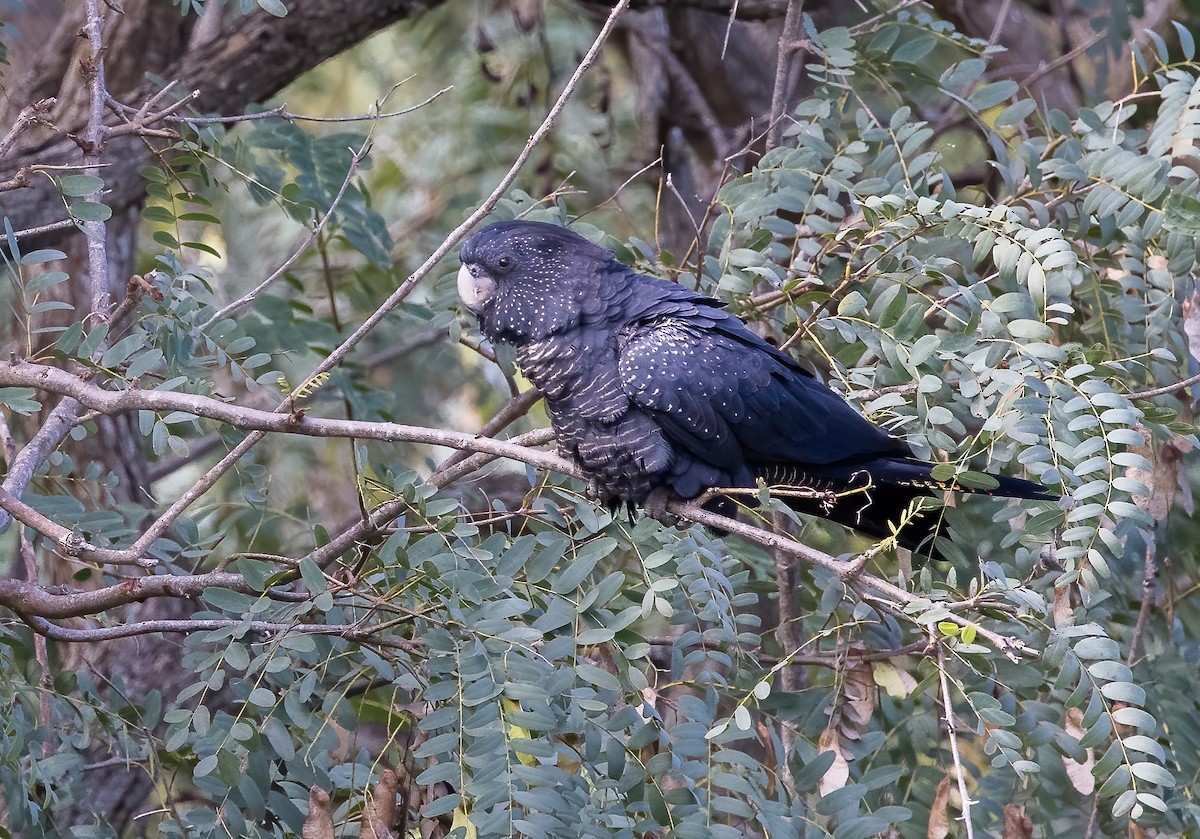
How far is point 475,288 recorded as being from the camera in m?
3.36

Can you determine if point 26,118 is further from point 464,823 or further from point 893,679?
point 893,679

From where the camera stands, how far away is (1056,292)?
294 cm

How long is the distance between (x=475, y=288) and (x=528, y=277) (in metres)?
0.16

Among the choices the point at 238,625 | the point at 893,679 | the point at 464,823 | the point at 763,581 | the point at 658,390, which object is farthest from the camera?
the point at 763,581

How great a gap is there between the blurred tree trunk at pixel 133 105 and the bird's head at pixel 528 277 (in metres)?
1.58

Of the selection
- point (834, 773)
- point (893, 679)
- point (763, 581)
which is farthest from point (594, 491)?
point (834, 773)

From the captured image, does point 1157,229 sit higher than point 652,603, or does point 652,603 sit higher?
point 1157,229

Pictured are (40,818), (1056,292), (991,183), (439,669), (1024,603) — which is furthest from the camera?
(991,183)

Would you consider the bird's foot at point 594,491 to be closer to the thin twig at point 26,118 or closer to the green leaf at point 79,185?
the green leaf at point 79,185

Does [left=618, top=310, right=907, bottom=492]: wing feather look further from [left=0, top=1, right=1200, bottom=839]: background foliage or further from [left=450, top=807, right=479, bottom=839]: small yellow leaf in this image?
[left=450, top=807, right=479, bottom=839]: small yellow leaf

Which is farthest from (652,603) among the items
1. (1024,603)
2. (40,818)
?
(40,818)

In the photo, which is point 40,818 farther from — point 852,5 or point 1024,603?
point 852,5

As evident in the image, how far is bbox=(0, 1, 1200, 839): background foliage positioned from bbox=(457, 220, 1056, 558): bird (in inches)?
5.3

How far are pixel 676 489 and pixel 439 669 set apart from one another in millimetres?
1041
